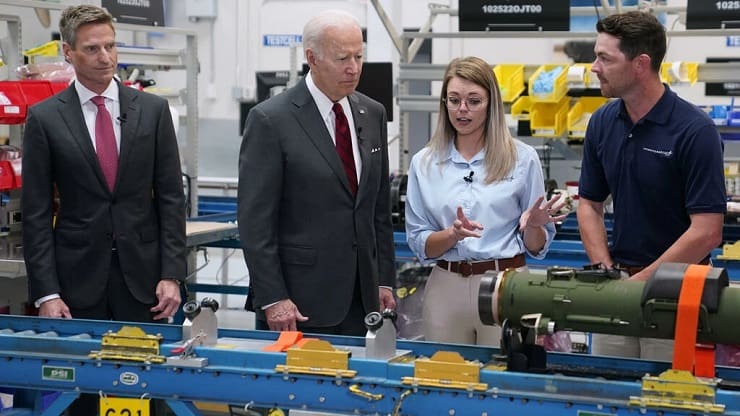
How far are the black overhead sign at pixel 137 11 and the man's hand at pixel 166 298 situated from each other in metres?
3.18

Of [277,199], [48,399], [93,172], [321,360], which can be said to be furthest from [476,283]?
[48,399]

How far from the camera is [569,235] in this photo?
17.5 ft

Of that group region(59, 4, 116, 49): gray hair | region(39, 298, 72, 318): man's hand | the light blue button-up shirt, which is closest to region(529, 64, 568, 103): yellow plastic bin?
the light blue button-up shirt

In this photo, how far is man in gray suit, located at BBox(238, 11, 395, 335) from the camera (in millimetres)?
2949

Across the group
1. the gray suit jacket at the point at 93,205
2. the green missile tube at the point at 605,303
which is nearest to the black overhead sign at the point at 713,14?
the gray suit jacket at the point at 93,205

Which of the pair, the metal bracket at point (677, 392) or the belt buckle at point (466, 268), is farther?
the belt buckle at point (466, 268)

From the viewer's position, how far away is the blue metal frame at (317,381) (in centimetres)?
208

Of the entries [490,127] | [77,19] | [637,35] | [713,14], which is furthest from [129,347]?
[713,14]

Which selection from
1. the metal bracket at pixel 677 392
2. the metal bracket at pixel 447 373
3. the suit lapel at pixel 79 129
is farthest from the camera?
the suit lapel at pixel 79 129

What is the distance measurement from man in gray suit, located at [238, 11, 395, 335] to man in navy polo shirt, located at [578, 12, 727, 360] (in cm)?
68

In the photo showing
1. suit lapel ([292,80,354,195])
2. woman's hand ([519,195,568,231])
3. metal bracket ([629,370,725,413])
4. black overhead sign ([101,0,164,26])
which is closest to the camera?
metal bracket ([629,370,725,413])

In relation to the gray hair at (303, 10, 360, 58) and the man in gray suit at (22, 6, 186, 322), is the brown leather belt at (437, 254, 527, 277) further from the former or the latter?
the man in gray suit at (22, 6, 186, 322)

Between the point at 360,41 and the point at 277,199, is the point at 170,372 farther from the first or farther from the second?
the point at 360,41

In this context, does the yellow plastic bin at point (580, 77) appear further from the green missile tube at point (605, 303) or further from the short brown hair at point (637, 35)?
the green missile tube at point (605, 303)
